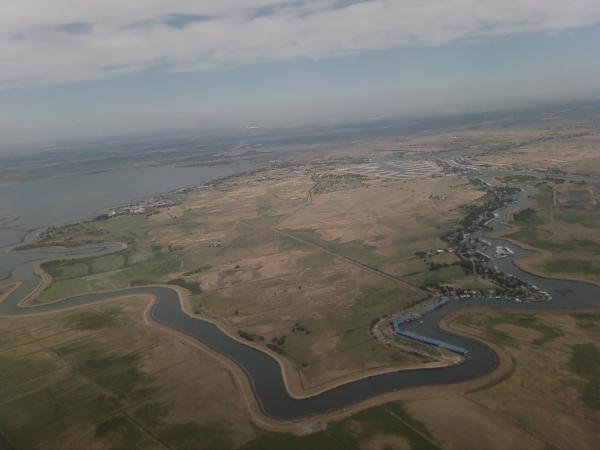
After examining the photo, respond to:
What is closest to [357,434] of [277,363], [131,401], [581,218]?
[277,363]

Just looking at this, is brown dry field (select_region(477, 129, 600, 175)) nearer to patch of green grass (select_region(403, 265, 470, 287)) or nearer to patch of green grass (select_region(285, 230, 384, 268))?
patch of green grass (select_region(285, 230, 384, 268))

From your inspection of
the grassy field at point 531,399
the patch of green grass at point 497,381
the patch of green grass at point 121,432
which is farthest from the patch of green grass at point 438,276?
the patch of green grass at point 121,432

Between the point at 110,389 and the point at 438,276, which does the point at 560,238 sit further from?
the point at 110,389

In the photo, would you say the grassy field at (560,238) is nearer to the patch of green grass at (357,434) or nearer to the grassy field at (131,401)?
the patch of green grass at (357,434)

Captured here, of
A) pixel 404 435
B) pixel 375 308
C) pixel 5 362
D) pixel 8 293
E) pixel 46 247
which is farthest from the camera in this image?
pixel 46 247

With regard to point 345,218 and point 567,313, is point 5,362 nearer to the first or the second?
point 567,313

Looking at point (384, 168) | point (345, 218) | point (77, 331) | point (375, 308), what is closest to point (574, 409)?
point (375, 308)
